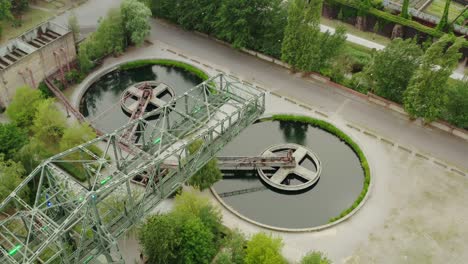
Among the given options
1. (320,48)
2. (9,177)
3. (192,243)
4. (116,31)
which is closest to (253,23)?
(320,48)

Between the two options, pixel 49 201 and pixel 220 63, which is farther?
pixel 220 63

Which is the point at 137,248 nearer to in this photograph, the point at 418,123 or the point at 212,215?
the point at 212,215

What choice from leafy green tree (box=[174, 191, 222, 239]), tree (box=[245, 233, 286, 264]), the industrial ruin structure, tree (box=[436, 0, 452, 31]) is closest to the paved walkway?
leafy green tree (box=[174, 191, 222, 239])

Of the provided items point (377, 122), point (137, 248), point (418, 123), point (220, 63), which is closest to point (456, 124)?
point (418, 123)

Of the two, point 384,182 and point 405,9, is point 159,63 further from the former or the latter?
point 405,9

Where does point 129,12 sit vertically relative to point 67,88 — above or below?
above

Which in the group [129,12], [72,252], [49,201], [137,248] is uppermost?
[129,12]

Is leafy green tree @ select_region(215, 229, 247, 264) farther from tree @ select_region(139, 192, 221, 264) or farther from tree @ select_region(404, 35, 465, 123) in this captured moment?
tree @ select_region(404, 35, 465, 123)
